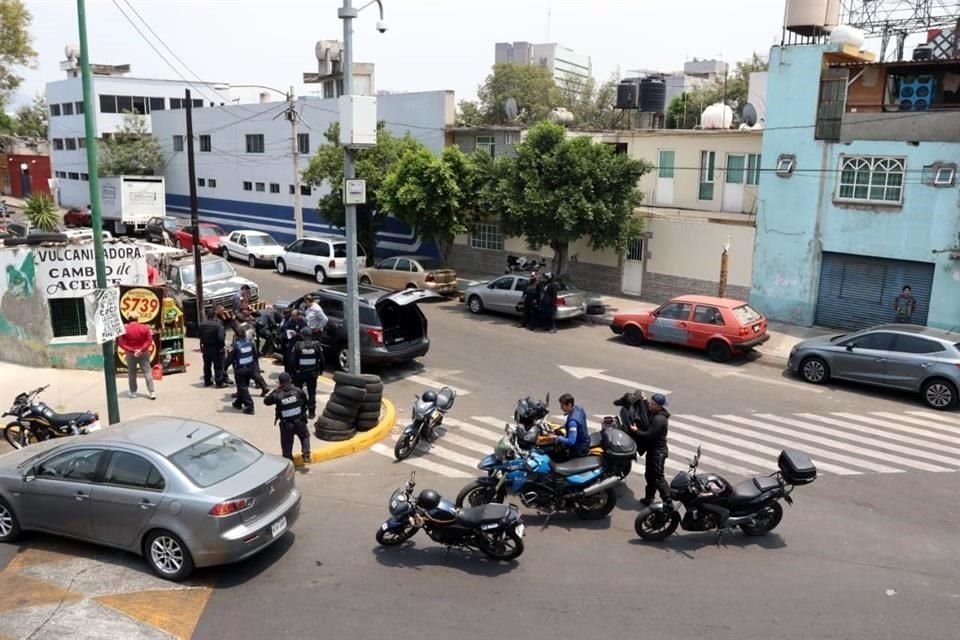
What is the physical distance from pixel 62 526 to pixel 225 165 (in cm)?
3805

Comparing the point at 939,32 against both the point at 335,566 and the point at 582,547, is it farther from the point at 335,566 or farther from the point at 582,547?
the point at 335,566

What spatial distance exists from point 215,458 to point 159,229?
97.6ft

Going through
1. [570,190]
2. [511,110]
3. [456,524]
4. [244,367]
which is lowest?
[456,524]

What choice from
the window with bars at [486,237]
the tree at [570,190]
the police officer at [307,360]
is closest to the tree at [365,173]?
the window with bars at [486,237]

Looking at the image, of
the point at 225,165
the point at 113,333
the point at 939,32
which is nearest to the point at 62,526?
the point at 113,333

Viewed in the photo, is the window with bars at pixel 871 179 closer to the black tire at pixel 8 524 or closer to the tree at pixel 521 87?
the black tire at pixel 8 524

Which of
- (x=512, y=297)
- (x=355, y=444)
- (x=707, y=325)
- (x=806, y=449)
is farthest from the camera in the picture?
(x=512, y=297)

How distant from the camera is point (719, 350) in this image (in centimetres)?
1886

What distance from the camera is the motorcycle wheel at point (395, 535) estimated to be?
8.94m

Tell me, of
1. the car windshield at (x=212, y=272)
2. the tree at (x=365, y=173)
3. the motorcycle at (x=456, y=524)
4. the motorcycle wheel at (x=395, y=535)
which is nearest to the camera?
the motorcycle at (x=456, y=524)

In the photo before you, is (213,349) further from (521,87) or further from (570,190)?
(521,87)

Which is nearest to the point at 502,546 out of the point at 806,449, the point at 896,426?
the point at 806,449

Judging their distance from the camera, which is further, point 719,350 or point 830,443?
point 719,350

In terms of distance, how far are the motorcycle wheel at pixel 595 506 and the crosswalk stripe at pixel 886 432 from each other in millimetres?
6209
